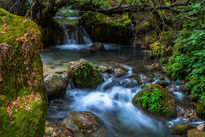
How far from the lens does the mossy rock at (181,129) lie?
14.2 feet

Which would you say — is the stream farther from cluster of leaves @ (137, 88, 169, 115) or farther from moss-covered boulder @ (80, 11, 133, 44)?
moss-covered boulder @ (80, 11, 133, 44)

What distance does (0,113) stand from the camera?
1.99 meters

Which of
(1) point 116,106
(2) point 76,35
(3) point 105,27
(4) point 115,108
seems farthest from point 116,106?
(2) point 76,35

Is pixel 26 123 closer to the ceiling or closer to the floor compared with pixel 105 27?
closer to the floor

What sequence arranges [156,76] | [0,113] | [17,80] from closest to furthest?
[0,113]
[17,80]
[156,76]

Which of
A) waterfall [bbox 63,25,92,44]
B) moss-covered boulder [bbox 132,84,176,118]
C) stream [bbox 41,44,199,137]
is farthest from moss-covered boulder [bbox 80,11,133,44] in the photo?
moss-covered boulder [bbox 132,84,176,118]

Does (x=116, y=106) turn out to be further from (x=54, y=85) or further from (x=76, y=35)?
(x=76, y=35)

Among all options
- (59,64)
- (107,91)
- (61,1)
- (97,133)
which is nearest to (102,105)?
(107,91)

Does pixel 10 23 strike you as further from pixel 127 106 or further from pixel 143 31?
pixel 143 31

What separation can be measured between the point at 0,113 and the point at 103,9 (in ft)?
22.0

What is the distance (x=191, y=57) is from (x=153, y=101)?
2589 mm

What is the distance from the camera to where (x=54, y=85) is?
18.9 feet

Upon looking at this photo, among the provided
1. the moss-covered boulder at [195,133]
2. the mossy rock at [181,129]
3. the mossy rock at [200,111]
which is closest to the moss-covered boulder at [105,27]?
the mossy rock at [200,111]

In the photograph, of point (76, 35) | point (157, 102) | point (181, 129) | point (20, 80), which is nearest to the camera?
point (20, 80)
